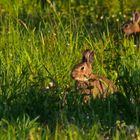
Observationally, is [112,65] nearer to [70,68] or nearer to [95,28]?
[70,68]

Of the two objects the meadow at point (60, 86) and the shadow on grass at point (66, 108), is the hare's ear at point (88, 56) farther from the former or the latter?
the shadow on grass at point (66, 108)

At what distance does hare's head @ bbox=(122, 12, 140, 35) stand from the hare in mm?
3221

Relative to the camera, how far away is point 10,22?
921 centimetres

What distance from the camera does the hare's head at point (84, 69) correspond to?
7.22 meters

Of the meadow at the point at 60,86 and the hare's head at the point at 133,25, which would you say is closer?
the meadow at the point at 60,86

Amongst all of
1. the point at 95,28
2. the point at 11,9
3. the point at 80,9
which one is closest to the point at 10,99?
the point at 95,28

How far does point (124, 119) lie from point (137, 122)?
35 centimetres

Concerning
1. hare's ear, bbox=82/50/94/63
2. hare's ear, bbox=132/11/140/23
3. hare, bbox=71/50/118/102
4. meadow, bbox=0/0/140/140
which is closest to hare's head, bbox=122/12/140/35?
hare's ear, bbox=132/11/140/23

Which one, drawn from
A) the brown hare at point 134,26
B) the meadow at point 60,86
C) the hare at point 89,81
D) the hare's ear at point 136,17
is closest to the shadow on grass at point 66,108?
the meadow at point 60,86

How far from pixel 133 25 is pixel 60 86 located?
417cm

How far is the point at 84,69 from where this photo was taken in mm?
7297

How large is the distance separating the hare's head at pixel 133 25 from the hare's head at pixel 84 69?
309 cm

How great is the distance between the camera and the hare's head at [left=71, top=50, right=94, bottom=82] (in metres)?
7.22

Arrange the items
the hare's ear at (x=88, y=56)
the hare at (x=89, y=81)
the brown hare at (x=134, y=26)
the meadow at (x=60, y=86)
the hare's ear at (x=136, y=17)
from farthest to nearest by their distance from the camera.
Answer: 1. the hare's ear at (x=136, y=17)
2. the brown hare at (x=134, y=26)
3. the hare's ear at (x=88, y=56)
4. the hare at (x=89, y=81)
5. the meadow at (x=60, y=86)
